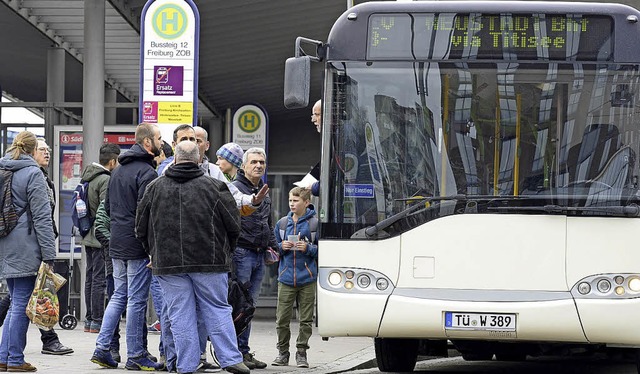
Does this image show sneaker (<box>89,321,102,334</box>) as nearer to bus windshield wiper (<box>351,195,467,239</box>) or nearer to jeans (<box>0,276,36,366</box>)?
jeans (<box>0,276,36,366</box>)

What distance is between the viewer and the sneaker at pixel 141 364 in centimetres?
1095

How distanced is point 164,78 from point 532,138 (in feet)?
16.6

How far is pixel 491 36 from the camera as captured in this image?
10.4 m

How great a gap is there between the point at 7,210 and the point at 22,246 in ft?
0.99

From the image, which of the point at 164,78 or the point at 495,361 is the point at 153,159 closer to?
the point at 164,78

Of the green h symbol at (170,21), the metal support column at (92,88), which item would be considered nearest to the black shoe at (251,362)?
the green h symbol at (170,21)

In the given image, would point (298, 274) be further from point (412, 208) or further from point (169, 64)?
point (169, 64)

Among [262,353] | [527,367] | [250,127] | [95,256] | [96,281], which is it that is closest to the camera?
[262,353]

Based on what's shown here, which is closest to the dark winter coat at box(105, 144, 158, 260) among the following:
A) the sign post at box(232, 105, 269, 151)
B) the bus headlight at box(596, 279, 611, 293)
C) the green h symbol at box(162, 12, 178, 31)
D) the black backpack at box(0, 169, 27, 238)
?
the black backpack at box(0, 169, 27, 238)

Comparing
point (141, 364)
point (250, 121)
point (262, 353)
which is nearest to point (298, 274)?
point (262, 353)

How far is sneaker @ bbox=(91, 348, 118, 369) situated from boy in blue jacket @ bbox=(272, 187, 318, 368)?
5.67ft

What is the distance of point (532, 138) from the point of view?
33.7ft

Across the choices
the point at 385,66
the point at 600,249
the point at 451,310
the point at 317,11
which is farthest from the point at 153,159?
the point at 317,11

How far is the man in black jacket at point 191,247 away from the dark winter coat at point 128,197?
730mm
